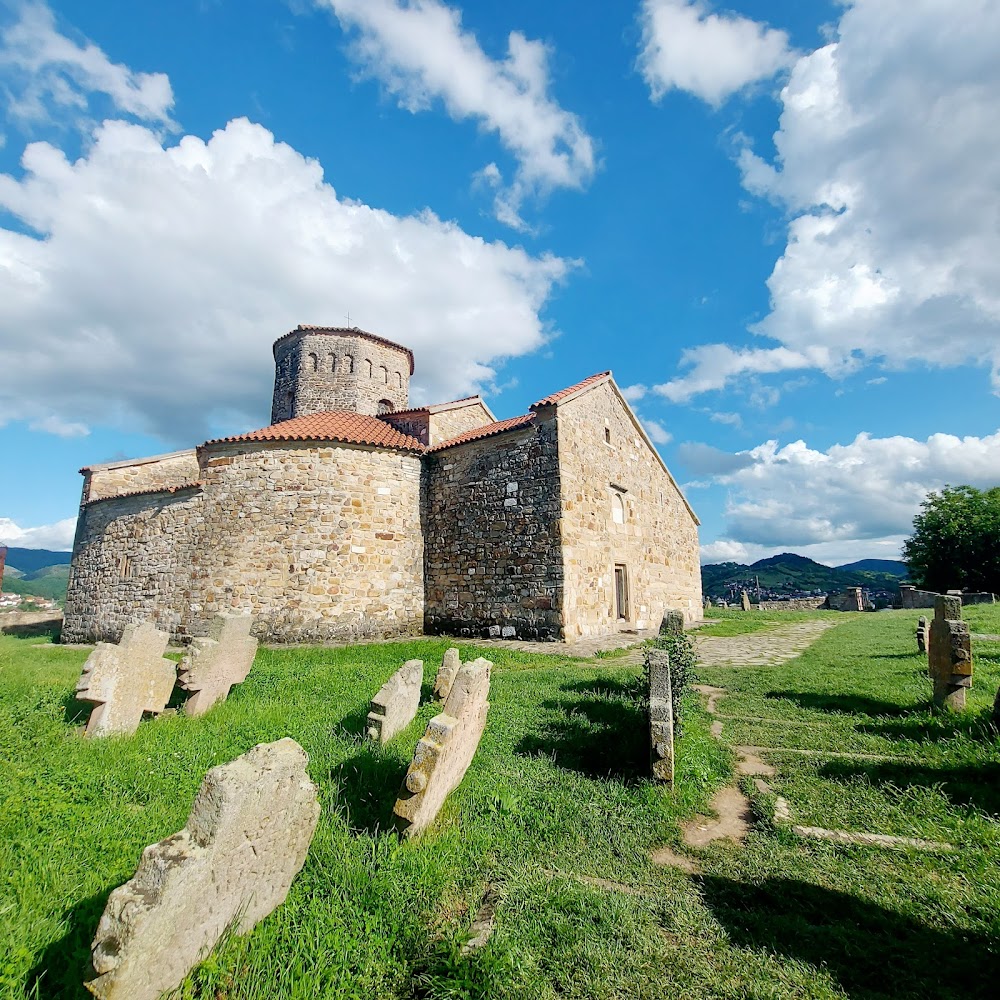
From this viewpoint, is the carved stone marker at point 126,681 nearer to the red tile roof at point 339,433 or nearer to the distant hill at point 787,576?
Result: the red tile roof at point 339,433

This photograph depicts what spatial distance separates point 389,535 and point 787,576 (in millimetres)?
82555

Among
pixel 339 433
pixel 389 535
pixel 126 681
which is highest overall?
pixel 339 433

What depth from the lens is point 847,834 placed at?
372 cm

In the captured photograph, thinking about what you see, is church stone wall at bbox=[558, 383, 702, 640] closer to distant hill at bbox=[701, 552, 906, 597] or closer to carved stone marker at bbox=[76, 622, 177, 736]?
carved stone marker at bbox=[76, 622, 177, 736]

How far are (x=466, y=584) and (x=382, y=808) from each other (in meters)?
9.87

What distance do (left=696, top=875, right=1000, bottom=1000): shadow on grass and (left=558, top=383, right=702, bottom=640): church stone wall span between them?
29.1 feet

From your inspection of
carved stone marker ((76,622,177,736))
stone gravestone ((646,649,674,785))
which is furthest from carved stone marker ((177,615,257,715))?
stone gravestone ((646,649,674,785))

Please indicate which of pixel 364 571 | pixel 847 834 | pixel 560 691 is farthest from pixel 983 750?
pixel 364 571

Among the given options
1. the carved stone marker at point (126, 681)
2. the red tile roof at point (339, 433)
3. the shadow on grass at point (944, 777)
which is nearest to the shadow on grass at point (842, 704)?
the shadow on grass at point (944, 777)

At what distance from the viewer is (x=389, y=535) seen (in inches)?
544

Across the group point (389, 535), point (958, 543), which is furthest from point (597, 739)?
point (958, 543)

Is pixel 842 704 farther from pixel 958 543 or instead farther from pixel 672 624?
pixel 958 543

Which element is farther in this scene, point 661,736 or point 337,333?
point 337,333

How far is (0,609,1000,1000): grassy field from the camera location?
238cm
